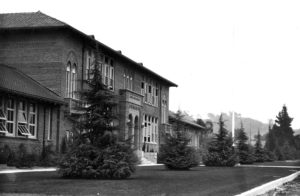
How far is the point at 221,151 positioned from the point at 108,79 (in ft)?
36.0

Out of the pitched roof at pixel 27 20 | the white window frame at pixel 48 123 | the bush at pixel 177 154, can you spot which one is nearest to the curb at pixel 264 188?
the bush at pixel 177 154

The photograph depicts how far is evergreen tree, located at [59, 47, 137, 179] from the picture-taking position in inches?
743

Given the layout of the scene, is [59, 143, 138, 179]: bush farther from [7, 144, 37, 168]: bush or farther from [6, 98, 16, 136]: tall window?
[6, 98, 16, 136]: tall window

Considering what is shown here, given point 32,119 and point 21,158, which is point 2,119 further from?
point 32,119

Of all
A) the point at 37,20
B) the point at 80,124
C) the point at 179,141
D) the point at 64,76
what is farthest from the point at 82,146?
the point at 37,20

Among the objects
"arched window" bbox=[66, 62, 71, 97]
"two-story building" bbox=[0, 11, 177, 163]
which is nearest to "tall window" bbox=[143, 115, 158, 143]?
"two-story building" bbox=[0, 11, 177, 163]

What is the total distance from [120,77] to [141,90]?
6.10 metres

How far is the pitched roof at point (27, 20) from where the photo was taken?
32.1 metres

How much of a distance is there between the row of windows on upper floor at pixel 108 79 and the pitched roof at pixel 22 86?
4.84 ft

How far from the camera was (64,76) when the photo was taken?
32.7 meters

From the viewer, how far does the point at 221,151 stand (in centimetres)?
4053

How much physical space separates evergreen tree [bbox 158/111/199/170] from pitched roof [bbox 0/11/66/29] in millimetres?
9914

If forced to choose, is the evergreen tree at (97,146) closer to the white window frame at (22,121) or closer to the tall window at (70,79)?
the white window frame at (22,121)

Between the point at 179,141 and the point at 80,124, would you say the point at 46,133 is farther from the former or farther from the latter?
the point at 80,124
